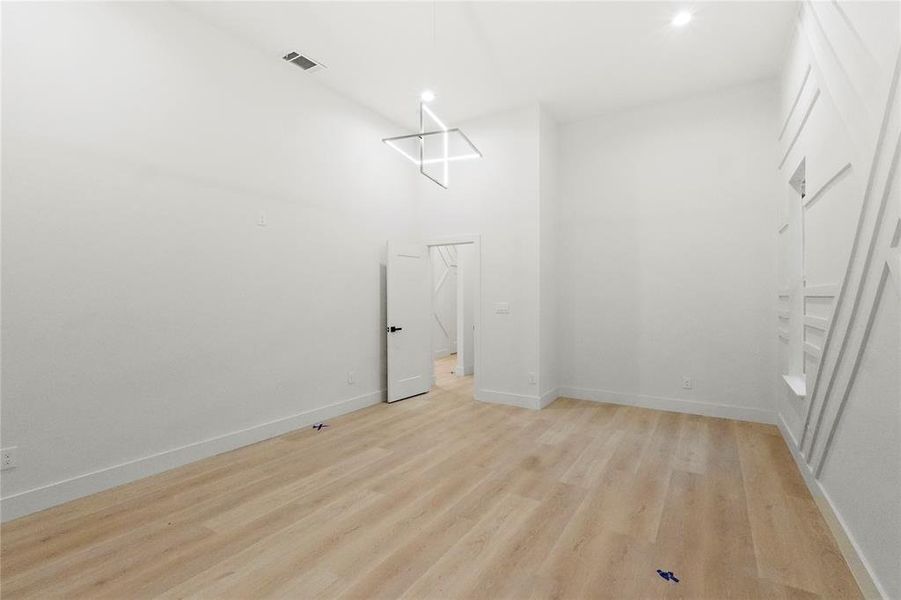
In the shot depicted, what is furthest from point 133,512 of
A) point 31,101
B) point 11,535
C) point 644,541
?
point 644,541

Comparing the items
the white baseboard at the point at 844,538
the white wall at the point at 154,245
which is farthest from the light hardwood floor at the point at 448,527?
the white wall at the point at 154,245

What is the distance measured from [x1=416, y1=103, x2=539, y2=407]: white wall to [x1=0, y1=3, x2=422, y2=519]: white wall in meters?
1.74

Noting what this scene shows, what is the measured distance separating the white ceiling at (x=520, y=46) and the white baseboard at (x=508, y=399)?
3550mm

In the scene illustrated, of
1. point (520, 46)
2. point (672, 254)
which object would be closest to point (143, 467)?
point (520, 46)

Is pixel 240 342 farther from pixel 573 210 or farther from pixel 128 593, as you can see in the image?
pixel 573 210

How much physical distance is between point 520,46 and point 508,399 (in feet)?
12.5

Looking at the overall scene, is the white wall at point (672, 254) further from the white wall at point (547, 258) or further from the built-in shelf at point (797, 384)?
the built-in shelf at point (797, 384)

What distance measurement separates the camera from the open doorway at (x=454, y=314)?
578cm

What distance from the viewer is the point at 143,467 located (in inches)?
116

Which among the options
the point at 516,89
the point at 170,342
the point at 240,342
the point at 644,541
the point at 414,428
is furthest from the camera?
the point at 516,89

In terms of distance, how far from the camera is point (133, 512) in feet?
8.21

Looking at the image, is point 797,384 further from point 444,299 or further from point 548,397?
point 444,299

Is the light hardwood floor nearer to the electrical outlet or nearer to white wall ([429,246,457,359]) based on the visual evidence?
the electrical outlet

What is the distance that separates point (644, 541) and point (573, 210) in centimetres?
404
